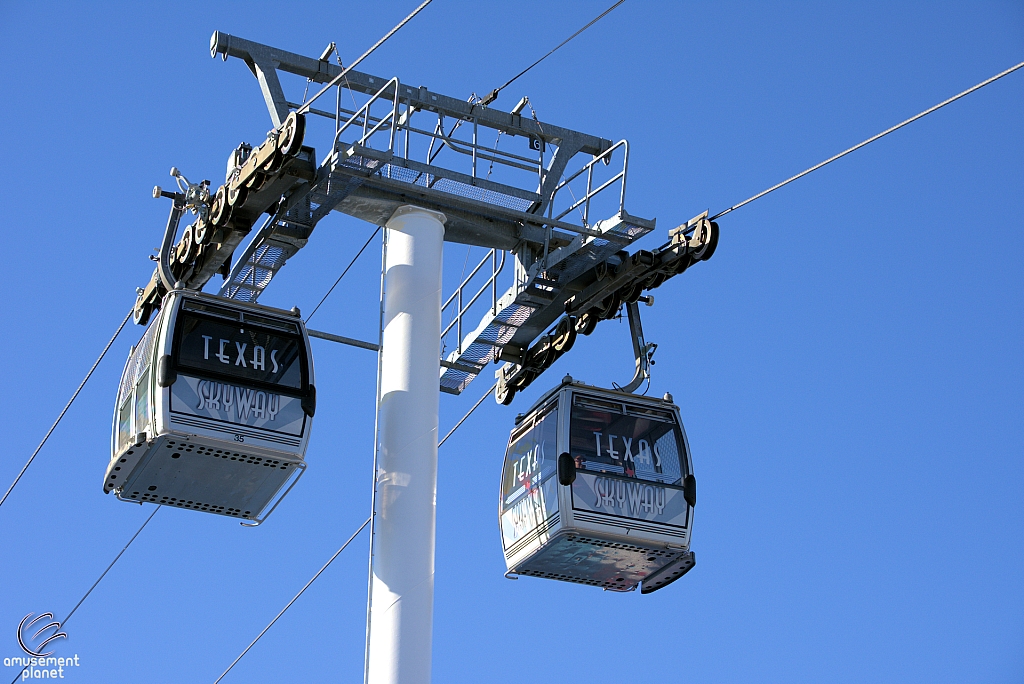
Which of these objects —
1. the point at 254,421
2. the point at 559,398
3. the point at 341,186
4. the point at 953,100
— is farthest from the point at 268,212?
the point at 953,100

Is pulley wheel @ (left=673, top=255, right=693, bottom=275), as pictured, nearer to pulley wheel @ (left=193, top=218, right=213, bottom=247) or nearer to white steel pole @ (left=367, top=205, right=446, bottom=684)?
white steel pole @ (left=367, top=205, right=446, bottom=684)

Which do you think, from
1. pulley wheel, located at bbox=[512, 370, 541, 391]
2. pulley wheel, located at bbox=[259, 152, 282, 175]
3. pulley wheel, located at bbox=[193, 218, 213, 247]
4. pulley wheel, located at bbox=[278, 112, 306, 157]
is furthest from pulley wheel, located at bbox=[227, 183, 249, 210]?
pulley wheel, located at bbox=[512, 370, 541, 391]

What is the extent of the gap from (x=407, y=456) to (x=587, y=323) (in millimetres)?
3647

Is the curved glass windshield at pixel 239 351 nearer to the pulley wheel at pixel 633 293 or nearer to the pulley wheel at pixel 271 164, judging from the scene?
the pulley wheel at pixel 271 164

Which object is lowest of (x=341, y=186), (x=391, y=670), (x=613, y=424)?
(x=391, y=670)

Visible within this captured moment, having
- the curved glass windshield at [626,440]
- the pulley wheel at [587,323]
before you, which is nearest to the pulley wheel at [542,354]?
the pulley wheel at [587,323]

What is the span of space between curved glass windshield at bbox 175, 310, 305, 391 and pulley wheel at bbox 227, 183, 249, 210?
1190 millimetres

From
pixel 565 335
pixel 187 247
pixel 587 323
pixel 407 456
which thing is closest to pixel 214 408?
pixel 407 456

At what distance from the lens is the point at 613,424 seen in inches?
727

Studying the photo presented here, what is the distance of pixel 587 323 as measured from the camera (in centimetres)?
1980

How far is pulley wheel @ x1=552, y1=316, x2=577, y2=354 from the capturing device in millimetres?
19844

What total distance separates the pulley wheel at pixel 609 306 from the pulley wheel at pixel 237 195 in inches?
165

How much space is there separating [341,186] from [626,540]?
4573mm

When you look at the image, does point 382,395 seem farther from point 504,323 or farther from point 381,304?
point 504,323
